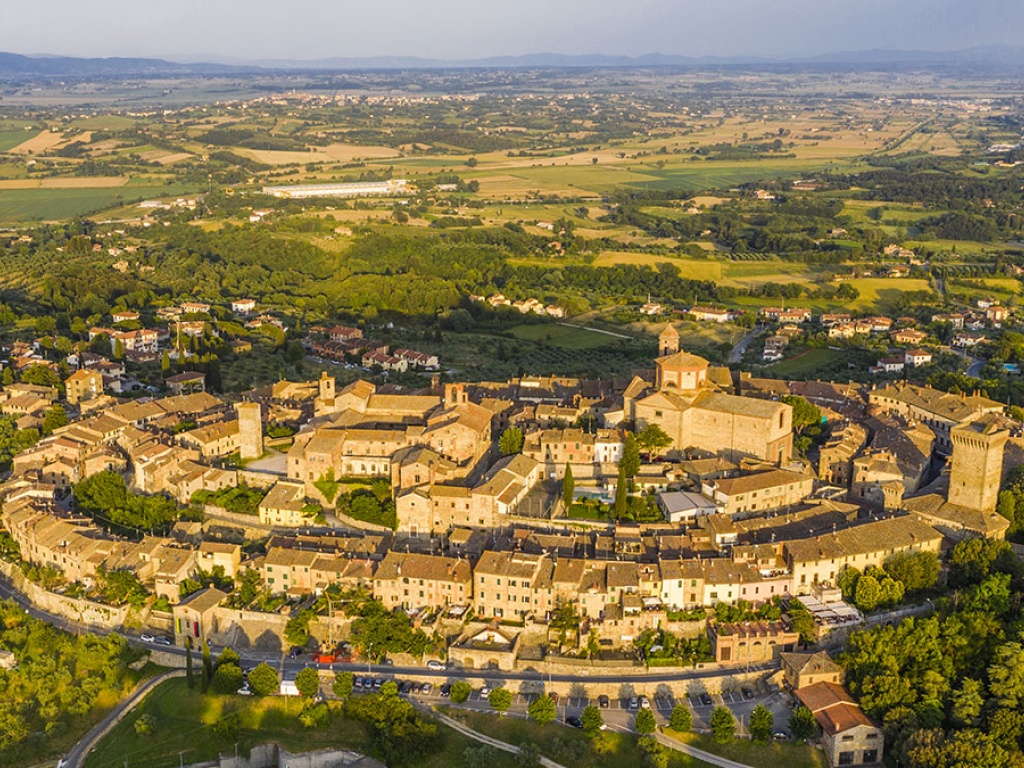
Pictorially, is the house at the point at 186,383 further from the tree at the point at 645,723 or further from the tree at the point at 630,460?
the tree at the point at 645,723

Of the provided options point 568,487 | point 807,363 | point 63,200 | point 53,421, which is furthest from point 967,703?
point 63,200

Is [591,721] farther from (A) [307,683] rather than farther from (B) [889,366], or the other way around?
(B) [889,366]

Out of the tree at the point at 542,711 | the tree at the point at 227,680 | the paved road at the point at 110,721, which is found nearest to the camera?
the tree at the point at 542,711

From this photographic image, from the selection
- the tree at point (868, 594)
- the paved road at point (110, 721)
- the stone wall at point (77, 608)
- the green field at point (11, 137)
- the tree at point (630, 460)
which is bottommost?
the paved road at point (110, 721)

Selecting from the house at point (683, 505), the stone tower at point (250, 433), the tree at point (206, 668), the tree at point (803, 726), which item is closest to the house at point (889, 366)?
the house at point (683, 505)

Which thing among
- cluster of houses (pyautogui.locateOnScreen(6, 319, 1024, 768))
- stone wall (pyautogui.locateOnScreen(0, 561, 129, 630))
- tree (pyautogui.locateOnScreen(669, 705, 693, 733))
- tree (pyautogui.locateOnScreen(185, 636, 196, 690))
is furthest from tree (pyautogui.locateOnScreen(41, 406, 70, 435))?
tree (pyautogui.locateOnScreen(669, 705, 693, 733))

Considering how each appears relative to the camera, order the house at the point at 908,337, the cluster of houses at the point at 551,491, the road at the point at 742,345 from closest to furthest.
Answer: the cluster of houses at the point at 551,491, the road at the point at 742,345, the house at the point at 908,337

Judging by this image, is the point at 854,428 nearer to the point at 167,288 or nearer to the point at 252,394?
the point at 252,394
